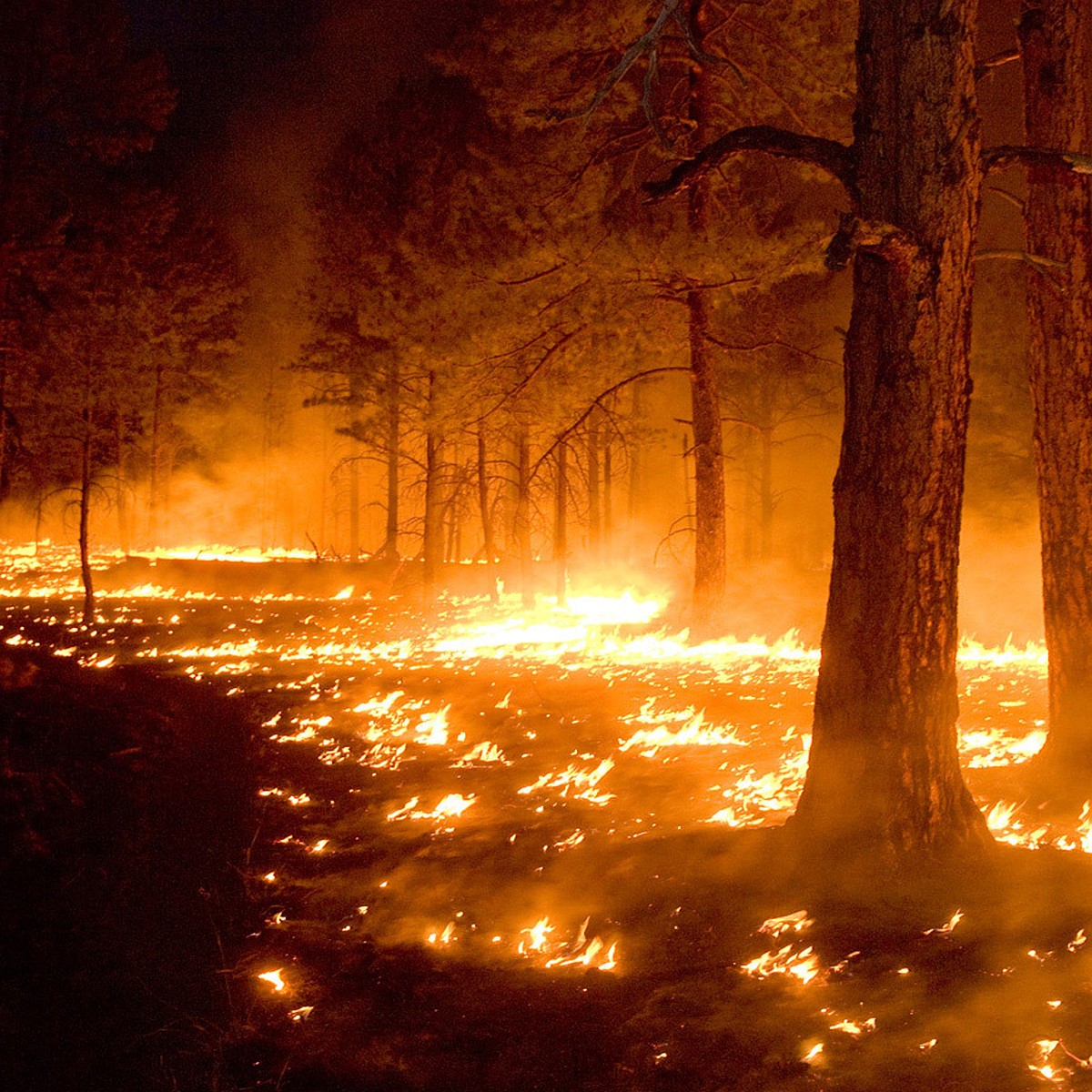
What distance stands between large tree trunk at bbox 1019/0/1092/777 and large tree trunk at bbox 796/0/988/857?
1.73m

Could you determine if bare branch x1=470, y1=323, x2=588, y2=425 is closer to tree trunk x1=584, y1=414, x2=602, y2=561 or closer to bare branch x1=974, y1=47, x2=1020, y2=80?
bare branch x1=974, y1=47, x2=1020, y2=80

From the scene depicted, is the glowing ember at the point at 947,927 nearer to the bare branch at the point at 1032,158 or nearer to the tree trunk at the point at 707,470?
the bare branch at the point at 1032,158

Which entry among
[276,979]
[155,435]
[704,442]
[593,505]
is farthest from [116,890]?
[155,435]

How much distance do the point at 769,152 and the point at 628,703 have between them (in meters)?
7.08

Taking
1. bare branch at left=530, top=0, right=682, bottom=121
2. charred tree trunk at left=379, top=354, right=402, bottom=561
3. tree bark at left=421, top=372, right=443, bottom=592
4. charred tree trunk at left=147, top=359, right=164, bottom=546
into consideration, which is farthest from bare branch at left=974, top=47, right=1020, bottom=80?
charred tree trunk at left=147, top=359, right=164, bottom=546

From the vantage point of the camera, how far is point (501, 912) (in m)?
6.15

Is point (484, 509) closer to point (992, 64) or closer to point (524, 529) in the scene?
point (524, 529)

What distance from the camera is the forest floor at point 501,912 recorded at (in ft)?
14.7

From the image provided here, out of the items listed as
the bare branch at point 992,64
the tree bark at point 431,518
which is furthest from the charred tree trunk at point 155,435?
the bare branch at point 992,64

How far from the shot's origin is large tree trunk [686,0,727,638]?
46.3ft

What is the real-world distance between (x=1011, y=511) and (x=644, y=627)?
12.8m

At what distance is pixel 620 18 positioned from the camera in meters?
12.8

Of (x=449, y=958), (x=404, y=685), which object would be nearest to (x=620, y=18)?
(x=404, y=685)

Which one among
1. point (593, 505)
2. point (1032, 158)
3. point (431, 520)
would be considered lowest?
point (431, 520)
